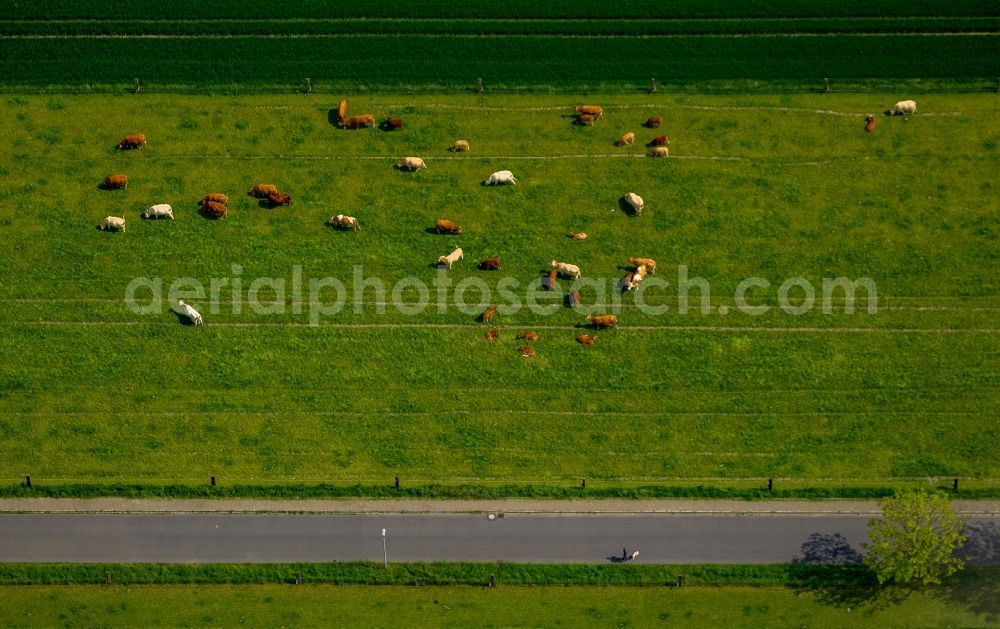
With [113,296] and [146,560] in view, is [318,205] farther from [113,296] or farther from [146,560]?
[146,560]

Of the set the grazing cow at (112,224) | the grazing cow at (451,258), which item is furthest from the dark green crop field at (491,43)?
the grazing cow at (451,258)

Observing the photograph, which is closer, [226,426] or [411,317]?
[226,426]

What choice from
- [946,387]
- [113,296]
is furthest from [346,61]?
[946,387]

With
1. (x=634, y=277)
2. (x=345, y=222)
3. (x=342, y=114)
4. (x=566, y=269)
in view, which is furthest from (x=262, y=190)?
(x=634, y=277)

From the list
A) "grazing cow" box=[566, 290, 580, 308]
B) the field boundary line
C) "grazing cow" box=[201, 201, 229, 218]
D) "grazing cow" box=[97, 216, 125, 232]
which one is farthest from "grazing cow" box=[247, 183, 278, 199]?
"grazing cow" box=[566, 290, 580, 308]

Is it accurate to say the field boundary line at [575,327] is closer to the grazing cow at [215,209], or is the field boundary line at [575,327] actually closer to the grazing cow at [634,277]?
the grazing cow at [634,277]

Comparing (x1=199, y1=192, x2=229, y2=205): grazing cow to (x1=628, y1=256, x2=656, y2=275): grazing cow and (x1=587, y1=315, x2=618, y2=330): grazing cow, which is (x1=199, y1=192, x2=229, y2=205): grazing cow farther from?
(x1=628, y1=256, x2=656, y2=275): grazing cow

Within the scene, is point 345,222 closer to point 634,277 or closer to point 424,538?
point 634,277
